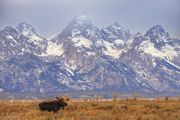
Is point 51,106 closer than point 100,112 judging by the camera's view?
No

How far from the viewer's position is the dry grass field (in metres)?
32.5

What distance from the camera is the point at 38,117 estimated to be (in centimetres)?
3328

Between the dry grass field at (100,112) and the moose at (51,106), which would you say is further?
the moose at (51,106)

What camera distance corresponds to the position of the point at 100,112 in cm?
3609

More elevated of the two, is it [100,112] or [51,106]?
[51,106]

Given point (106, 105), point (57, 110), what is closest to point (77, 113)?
point (57, 110)

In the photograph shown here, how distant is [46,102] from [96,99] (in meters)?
9.56

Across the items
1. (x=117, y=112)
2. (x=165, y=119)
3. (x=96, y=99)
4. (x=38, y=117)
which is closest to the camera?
(x=165, y=119)

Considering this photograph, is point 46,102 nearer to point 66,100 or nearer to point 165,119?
point 66,100

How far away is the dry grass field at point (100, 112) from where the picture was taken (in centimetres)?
3250

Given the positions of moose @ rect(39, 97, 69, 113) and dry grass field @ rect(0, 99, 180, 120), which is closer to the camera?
dry grass field @ rect(0, 99, 180, 120)

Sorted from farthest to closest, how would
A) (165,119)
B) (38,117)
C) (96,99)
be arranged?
1. (96,99)
2. (38,117)
3. (165,119)

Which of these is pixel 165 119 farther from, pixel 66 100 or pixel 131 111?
pixel 66 100

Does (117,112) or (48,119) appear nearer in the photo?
(48,119)
